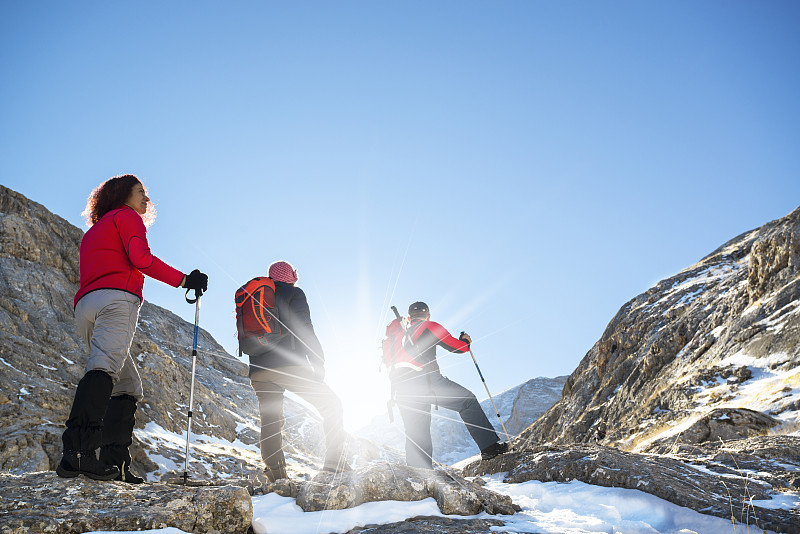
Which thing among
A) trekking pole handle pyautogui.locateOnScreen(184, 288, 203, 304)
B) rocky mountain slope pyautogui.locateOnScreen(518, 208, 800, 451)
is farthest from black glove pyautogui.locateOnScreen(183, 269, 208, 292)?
rocky mountain slope pyautogui.locateOnScreen(518, 208, 800, 451)

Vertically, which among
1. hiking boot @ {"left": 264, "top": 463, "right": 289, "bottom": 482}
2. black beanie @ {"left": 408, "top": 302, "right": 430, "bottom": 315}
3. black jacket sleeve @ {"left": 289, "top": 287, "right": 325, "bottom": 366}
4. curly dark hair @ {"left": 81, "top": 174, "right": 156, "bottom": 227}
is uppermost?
curly dark hair @ {"left": 81, "top": 174, "right": 156, "bottom": 227}

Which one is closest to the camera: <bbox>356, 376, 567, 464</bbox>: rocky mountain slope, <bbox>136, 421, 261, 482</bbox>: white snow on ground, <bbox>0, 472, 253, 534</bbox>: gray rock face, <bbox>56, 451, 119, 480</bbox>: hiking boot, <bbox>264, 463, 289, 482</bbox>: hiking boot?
<bbox>0, 472, 253, 534</bbox>: gray rock face

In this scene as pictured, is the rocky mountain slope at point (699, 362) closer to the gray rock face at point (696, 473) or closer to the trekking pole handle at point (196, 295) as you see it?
the gray rock face at point (696, 473)

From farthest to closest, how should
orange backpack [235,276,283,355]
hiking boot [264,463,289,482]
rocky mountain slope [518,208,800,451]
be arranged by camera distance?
1. rocky mountain slope [518,208,800,451]
2. orange backpack [235,276,283,355]
3. hiking boot [264,463,289,482]

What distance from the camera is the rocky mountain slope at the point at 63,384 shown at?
13.7 metres

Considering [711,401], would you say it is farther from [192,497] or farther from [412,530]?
A: [192,497]

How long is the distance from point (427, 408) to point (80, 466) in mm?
4756

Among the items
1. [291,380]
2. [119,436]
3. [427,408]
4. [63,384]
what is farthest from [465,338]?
[63,384]

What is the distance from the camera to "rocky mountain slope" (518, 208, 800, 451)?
12.6 meters

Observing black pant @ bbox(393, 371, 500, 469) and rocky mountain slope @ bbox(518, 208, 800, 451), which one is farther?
rocky mountain slope @ bbox(518, 208, 800, 451)

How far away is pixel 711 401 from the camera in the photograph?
16.2 meters

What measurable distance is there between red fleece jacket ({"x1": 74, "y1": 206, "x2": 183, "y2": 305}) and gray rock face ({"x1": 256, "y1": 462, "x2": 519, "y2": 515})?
2494 mm

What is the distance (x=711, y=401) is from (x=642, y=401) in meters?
7.97

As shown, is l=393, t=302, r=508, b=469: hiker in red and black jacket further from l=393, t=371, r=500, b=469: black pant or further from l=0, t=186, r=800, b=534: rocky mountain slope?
l=0, t=186, r=800, b=534: rocky mountain slope
